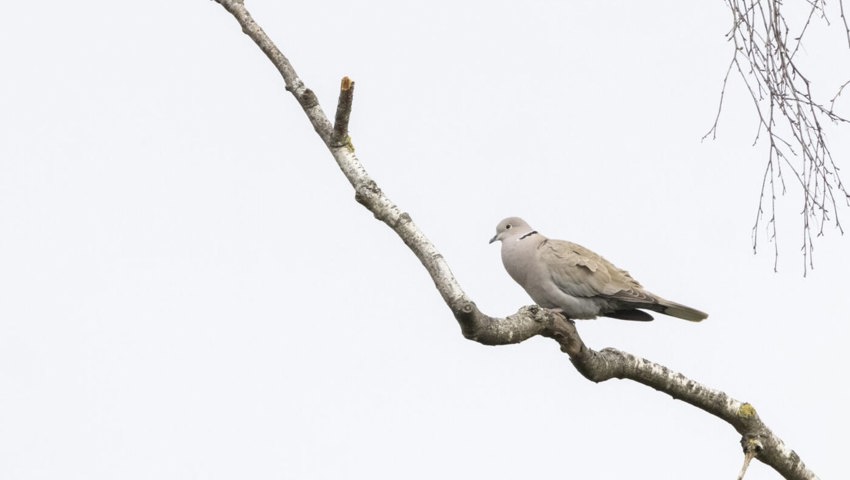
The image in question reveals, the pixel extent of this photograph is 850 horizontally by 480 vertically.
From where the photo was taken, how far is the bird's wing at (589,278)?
6.45 m

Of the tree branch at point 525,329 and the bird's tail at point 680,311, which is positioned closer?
the tree branch at point 525,329

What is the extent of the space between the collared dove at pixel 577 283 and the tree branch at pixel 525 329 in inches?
50.2

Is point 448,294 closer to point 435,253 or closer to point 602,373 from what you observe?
point 435,253

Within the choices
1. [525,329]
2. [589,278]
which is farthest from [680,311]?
[525,329]

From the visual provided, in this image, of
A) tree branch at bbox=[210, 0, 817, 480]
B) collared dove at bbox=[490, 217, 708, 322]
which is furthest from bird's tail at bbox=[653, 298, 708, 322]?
tree branch at bbox=[210, 0, 817, 480]

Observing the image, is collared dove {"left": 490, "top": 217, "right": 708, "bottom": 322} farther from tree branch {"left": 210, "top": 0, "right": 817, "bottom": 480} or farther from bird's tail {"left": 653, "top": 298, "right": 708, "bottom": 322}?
tree branch {"left": 210, "top": 0, "right": 817, "bottom": 480}

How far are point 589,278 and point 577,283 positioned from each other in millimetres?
76

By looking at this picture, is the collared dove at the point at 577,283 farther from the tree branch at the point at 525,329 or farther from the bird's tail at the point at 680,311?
the tree branch at the point at 525,329

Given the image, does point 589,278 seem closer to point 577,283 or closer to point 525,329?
point 577,283

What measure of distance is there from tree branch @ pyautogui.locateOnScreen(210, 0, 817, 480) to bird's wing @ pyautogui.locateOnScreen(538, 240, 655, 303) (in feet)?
4.54

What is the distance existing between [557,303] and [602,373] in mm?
1586

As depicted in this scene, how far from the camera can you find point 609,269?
21.6ft

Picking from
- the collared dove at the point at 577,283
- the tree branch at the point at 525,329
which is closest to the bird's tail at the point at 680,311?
the collared dove at the point at 577,283


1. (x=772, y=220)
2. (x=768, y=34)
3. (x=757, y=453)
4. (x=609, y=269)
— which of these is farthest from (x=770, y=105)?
(x=609, y=269)
